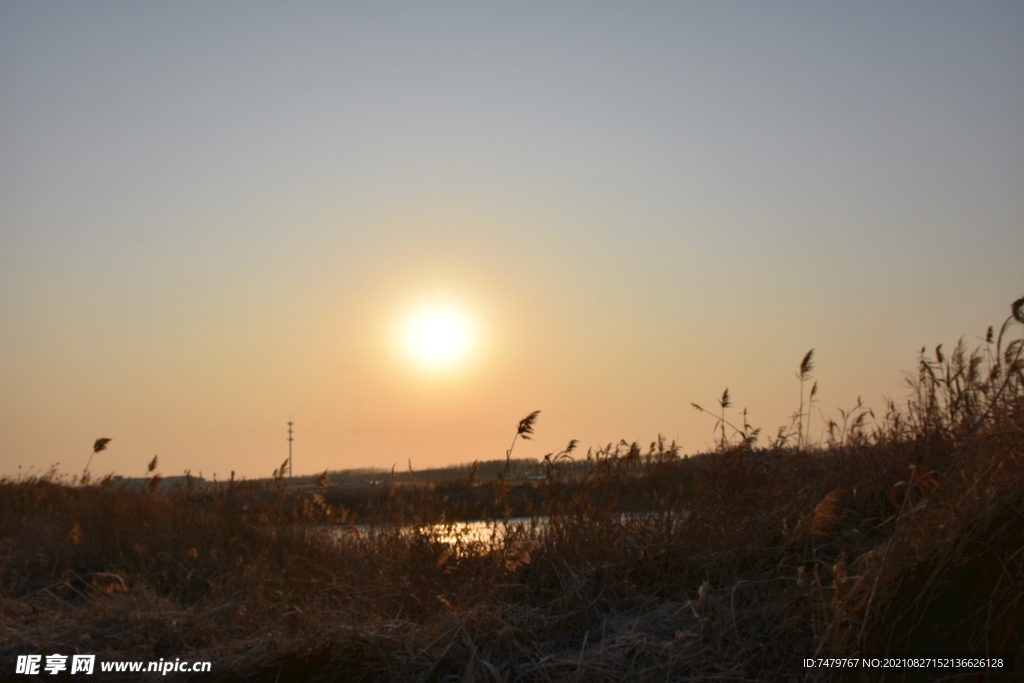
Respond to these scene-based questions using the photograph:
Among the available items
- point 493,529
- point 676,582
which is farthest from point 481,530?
point 676,582

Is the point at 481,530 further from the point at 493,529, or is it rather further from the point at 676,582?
the point at 676,582

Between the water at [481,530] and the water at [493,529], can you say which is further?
the water at [481,530]

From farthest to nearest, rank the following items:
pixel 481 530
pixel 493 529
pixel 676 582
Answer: pixel 481 530 → pixel 493 529 → pixel 676 582

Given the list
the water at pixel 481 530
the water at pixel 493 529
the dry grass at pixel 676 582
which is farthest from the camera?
the water at pixel 481 530

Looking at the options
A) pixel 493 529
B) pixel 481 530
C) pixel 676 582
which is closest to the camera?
pixel 676 582

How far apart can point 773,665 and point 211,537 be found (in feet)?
24.3

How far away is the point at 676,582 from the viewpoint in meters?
4.57

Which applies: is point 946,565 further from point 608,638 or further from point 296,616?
point 296,616

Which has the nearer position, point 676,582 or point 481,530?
point 676,582

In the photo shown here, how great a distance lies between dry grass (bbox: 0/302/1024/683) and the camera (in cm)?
339

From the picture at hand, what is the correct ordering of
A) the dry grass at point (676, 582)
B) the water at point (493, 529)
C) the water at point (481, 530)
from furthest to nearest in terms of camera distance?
1. the water at point (481, 530)
2. the water at point (493, 529)
3. the dry grass at point (676, 582)

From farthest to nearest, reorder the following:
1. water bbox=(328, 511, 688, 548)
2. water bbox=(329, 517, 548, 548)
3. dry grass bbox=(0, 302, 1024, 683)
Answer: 1. water bbox=(329, 517, 548, 548)
2. water bbox=(328, 511, 688, 548)
3. dry grass bbox=(0, 302, 1024, 683)

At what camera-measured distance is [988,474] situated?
366 centimetres

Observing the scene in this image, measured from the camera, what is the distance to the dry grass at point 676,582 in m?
3.39
